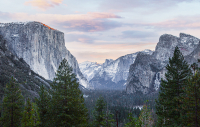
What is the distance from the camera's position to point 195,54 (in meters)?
197

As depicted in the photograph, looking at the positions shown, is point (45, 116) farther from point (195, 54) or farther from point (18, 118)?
point (195, 54)

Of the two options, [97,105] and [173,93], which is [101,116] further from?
[173,93]

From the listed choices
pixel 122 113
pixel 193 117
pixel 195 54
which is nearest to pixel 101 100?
pixel 193 117

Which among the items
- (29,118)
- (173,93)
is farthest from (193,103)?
(29,118)

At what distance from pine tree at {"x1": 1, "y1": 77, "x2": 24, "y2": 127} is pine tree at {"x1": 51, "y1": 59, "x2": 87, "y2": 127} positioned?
849 centimetres

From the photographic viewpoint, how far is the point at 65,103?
19438mm

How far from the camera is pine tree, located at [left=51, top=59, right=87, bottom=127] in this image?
1881 cm

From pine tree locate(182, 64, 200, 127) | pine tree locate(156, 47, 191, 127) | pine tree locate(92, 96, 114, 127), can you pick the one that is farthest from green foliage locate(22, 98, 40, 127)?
pine tree locate(182, 64, 200, 127)

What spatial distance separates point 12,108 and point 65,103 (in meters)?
10.6

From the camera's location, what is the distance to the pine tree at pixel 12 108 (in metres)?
24.6

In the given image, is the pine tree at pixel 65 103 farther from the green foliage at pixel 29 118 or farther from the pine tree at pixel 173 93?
the pine tree at pixel 173 93

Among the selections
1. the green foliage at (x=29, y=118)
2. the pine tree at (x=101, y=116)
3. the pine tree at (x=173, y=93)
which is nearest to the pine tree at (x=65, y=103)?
the pine tree at (x=101, y=116)

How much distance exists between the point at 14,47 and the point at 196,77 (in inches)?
7816

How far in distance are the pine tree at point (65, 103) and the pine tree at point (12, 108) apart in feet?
27.8
